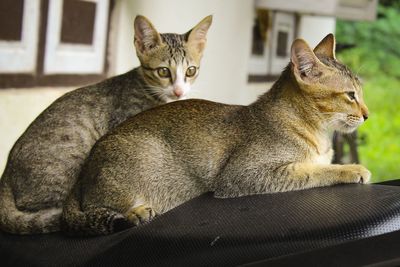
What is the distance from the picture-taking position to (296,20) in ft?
19.3

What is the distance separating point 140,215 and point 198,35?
1.09 meters

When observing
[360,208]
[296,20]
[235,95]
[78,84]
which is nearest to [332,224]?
[360,208]

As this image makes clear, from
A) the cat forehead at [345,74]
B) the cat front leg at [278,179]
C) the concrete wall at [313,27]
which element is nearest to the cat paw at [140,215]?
the cat front leg at [278,179]

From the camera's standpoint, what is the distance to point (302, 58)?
2.01 m

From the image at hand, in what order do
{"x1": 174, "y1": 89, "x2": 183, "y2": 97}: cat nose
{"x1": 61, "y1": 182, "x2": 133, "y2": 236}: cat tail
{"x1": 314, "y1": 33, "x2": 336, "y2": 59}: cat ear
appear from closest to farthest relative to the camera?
{"x1": 61, "y1": 182, "x2": 133, "y2": 236}: cat tail
{"x1": 314, "y1": 33, "x2": 336, "y2": 59}: cat ear
{"x1": 174, "y1": 89, "x2": 183, "y2": 97}: cat nose

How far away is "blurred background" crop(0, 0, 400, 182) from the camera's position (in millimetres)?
3109

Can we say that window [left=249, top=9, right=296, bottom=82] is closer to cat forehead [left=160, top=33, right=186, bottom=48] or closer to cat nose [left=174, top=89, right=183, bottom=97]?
cat forehead [left=160, top=33, right=186, bottom=48]

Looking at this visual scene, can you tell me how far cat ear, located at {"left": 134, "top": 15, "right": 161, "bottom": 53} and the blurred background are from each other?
0.67 m

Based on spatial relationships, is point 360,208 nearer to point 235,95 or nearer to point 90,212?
point 90,212

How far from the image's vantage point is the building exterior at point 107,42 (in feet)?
10.1

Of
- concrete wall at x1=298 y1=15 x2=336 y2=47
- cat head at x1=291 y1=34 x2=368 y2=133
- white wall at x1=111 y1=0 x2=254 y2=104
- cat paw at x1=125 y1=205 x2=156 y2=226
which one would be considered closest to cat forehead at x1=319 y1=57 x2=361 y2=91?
cat head at x1=291 y1=34 x2=368 y2=133

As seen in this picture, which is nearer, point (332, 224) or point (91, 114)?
point (332, 224)

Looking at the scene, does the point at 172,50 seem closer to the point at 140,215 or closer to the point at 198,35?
the point at 198,35

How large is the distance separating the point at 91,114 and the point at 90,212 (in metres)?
0.60
